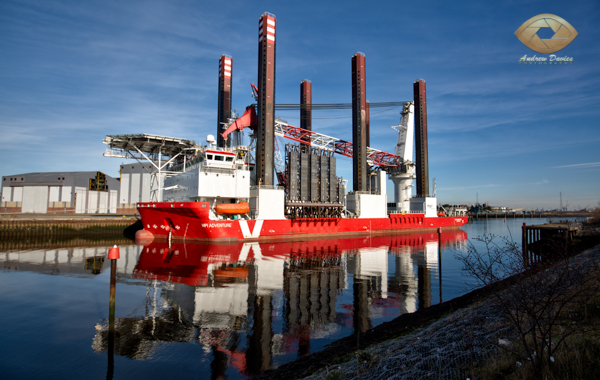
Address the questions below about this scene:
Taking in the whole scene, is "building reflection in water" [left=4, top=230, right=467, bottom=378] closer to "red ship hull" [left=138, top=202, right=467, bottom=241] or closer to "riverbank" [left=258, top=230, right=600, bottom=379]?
"riverbank" [left=258, top=230, right=600, bottom=379]

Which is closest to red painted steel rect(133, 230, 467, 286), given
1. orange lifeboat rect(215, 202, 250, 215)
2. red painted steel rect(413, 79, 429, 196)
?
orange lifeboat rect(215, 202, 250, 215)

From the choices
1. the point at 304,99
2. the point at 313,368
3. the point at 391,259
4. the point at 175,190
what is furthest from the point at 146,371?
the point at 304,99

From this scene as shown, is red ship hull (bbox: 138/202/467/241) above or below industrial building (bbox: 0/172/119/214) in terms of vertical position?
below

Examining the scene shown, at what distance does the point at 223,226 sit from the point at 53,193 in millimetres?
44913

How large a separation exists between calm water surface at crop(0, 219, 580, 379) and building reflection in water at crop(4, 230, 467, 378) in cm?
4

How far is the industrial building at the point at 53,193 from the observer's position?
5303cm

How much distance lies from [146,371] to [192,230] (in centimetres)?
2163

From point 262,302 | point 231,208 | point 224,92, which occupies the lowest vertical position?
point 262,302

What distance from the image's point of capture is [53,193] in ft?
175

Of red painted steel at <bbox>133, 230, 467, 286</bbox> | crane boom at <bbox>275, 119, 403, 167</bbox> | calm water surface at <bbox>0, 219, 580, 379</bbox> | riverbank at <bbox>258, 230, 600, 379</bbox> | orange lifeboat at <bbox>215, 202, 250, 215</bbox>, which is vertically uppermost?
crane boom at <bbox>275, 119, 403, 167</bbox>

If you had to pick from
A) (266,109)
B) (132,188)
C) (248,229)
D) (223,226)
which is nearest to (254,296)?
(223,226)

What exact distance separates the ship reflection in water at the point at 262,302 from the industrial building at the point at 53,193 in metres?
41.9

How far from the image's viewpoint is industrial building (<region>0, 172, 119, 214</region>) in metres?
53.0

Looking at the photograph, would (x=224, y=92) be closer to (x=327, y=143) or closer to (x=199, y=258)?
(x=327, y=143)
